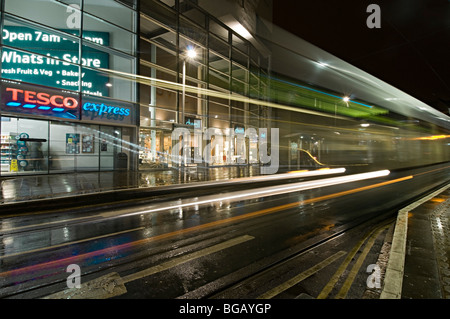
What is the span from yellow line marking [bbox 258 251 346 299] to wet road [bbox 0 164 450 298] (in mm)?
14

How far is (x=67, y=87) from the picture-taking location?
15.1 metres

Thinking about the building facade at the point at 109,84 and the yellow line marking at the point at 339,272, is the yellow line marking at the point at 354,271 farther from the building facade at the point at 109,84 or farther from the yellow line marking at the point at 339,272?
the building facade at the point at 109,84

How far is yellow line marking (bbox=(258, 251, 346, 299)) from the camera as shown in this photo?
9.29 ft

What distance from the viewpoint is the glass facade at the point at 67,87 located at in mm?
12836

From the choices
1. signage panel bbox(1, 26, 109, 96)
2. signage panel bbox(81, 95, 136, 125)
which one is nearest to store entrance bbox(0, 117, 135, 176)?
signage panel bbox(81, 95, 136, 125)

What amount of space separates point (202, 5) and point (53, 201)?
1932 centimetres

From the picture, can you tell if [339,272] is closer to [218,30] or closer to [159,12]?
[159,12]

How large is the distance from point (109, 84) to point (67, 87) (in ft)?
8.26

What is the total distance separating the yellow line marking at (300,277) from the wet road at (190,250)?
14 millimetres
